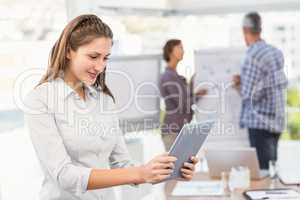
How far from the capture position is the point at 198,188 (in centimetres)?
249

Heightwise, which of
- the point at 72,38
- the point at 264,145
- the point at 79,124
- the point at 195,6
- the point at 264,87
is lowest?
the point at 264,145

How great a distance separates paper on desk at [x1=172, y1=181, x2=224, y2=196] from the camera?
7.83 feet

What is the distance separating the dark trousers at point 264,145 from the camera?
4.01 metres

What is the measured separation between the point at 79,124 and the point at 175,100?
2.20m

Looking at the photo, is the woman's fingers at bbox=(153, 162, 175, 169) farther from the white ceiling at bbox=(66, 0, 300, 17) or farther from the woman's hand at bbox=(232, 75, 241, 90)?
the woman's hand at bbox=(232, 75, 241, 90)

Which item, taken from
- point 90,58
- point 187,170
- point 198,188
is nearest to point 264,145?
point 198,188

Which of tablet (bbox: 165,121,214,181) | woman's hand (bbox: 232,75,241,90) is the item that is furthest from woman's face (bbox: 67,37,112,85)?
woman's hand (bbox: 232,75,241,90)

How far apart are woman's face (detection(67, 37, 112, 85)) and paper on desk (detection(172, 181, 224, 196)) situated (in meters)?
0.92

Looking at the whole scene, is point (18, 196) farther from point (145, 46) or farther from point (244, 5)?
point (244, 5)

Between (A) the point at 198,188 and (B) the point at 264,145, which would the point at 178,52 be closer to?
(B) the point at 264,145

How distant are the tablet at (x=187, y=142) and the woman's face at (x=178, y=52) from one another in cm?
232

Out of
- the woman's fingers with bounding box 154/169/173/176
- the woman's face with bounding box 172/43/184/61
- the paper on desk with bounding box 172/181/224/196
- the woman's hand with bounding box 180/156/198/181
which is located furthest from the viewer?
the woman's face with bounding box 172/43/184/61

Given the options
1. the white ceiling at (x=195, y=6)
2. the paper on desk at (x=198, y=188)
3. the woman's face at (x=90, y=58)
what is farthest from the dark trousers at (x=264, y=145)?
the woman's face at (x=90, y=58)

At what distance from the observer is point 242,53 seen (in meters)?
4.15
